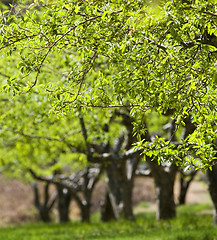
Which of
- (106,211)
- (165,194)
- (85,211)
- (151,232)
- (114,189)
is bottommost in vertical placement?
(151,232)

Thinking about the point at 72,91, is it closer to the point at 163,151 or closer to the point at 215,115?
the point at 163,151

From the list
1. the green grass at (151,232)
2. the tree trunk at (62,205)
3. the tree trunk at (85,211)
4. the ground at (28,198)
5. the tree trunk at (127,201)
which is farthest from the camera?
the ground at (28,198)

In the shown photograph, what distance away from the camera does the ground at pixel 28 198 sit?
30688 millimetres

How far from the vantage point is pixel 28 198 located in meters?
34.7

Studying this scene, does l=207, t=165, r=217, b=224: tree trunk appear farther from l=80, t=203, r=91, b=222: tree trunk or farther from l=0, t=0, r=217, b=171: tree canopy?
l=80, t=203, r=91, b=222: tree trunk

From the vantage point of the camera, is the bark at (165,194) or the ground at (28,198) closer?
the bark at (165,194)

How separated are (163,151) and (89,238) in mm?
7500

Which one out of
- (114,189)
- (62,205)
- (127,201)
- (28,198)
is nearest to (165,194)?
(127,201)

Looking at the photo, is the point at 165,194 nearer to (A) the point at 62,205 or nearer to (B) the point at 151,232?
(B) the point at 151,232

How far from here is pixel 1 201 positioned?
33.6m

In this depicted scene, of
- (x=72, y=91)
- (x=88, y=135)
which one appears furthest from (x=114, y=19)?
(x=88, y=135)

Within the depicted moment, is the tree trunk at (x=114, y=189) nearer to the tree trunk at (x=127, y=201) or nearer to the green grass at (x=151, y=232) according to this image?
the tree trunk at (x=127, y=201)

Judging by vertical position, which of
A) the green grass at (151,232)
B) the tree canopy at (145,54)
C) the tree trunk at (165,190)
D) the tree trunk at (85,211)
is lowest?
the green grass at (151,232)

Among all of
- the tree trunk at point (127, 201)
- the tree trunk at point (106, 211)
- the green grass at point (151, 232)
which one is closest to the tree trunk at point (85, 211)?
the tree trunk at point (106, 211)
